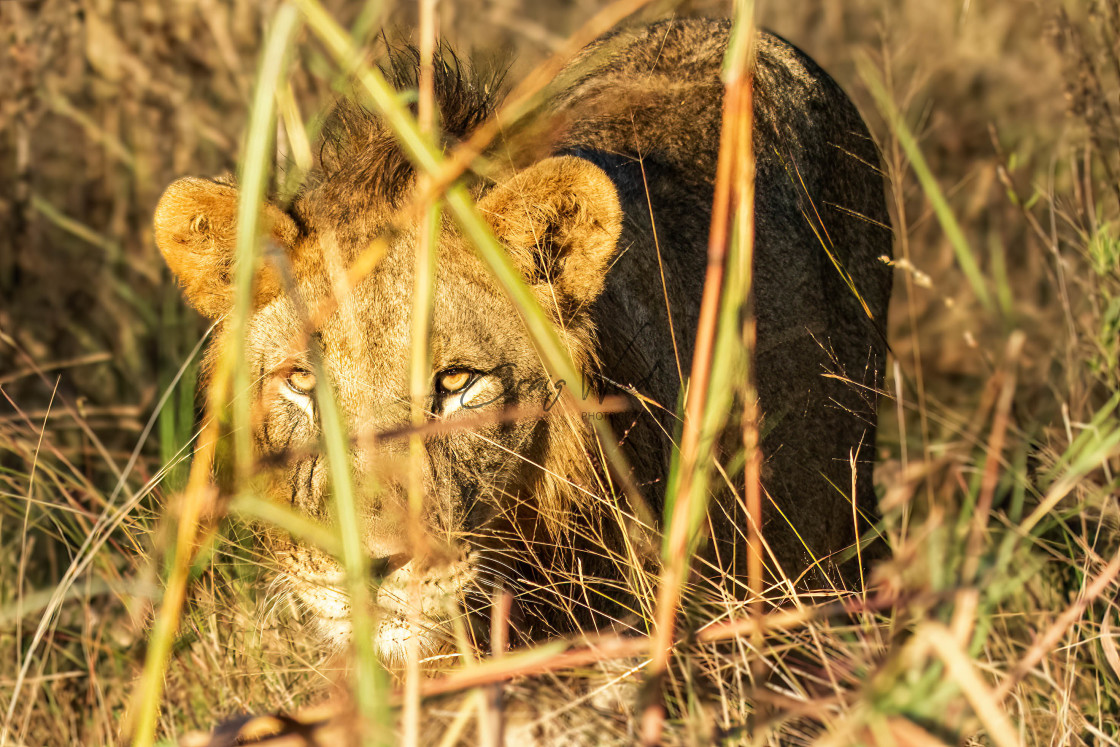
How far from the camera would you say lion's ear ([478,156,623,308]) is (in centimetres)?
255

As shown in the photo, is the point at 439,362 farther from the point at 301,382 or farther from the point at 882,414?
the point at 882,414

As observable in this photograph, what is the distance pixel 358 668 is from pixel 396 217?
5.00 feet

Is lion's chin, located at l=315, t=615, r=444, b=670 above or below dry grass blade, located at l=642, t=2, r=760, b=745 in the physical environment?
below

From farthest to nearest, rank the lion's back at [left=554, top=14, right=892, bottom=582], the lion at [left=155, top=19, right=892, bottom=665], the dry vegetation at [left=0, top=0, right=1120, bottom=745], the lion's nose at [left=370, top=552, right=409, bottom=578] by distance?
the lion's back at [left=554, top=14, right=892, bottom=582] → the lion at [left=155, top=19, right=892, bottom=665] → the lion's nose at [left=370, top=552, right=409, bottom=578] → the dry vegetation at [left=0, top=0, right=1120, bottom=745]

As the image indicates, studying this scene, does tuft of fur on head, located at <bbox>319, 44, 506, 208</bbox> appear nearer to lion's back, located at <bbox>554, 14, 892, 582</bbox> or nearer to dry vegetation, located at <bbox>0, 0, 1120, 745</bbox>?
dry vegetation, located at <bbox>0, 0, 1120, 745</bbox>

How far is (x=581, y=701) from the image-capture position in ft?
5.60

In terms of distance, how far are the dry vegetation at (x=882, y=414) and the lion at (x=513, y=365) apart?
0.25 meters

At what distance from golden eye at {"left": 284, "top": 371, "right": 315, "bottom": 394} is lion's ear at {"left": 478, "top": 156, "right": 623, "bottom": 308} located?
0.53 m

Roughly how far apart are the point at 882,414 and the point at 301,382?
2669 mm

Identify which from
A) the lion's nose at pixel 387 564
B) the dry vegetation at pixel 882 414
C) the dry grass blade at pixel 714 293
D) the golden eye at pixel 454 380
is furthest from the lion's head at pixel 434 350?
the dry grass blade at pixel 714 293

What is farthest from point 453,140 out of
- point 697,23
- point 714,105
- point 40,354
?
point 40,354

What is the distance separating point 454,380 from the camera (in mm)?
2691

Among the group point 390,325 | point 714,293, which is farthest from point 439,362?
point 714,293

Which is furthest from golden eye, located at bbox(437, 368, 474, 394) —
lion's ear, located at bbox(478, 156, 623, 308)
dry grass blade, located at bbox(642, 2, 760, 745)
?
dry grass blade, located at bbox(642, 2, 760, 745)
